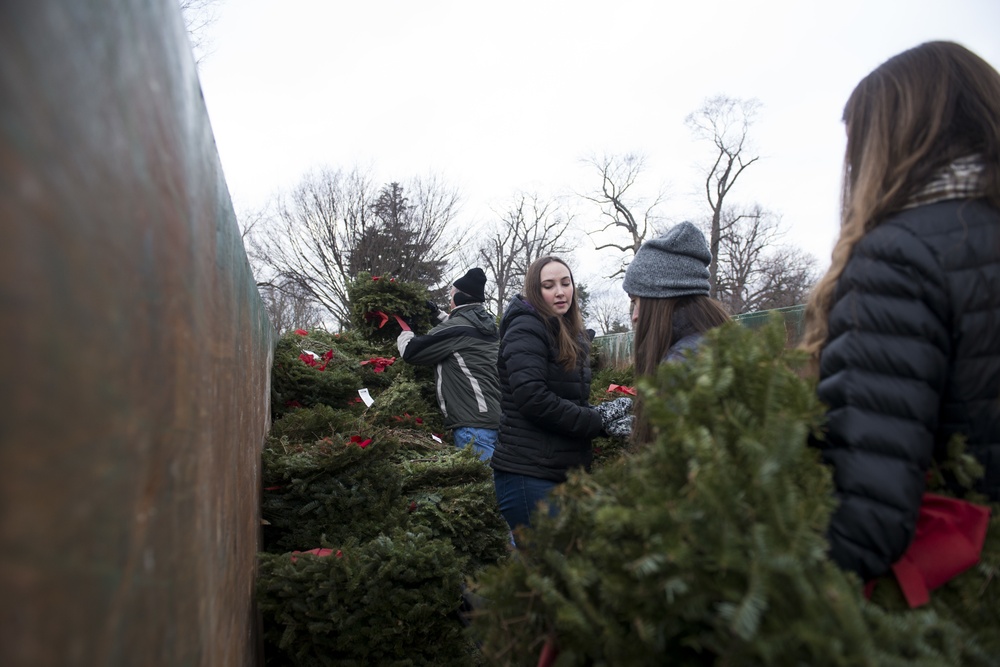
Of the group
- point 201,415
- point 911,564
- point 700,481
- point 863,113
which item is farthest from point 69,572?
point 863,113

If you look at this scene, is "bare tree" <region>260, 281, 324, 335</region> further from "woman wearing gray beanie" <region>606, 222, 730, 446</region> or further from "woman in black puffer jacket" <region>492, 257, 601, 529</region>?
"woman wearing gray beanie" <region>606, 222, 730, 446</region>

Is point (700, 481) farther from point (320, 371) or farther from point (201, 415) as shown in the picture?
point (320, 371)

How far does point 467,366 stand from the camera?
5.58 metres

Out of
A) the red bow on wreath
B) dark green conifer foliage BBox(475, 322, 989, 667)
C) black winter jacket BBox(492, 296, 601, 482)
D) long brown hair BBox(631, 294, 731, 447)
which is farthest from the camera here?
the red bow on wreath

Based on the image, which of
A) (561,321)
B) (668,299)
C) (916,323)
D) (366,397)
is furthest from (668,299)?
(366,397)

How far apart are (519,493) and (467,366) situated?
234 cm

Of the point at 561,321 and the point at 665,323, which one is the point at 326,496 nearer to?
the point at 561,321

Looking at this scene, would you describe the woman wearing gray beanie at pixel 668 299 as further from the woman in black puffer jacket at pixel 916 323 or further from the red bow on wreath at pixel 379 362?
the red bow on wreath at pixel 379 362

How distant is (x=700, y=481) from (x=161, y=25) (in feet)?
4.37

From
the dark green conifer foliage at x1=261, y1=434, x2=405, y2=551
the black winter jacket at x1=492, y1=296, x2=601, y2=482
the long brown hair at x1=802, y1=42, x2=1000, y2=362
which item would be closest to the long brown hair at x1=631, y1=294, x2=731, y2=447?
the black winter jacket at x1=492, y1=296, x2=601, y2=482

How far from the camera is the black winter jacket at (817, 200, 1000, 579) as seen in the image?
129 cm

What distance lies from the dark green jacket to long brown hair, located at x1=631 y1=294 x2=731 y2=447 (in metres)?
2.72

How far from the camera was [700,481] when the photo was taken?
114cm

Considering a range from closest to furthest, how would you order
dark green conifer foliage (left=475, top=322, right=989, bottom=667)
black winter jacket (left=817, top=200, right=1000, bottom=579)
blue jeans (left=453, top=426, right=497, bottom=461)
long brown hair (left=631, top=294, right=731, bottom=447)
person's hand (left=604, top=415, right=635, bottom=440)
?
dark green conifer foliage (left=475, top=322, right=989, bottom=667) → black winter jacket (left=817, top=200, right=1000, bottom=579) → long brown hair (left=631, top=294, right=731, bottom=447) → person's hand (left=604, top=415, right=635, bottom=440) → blue jeans (left=453, top=426, right=497, bottom=461)
